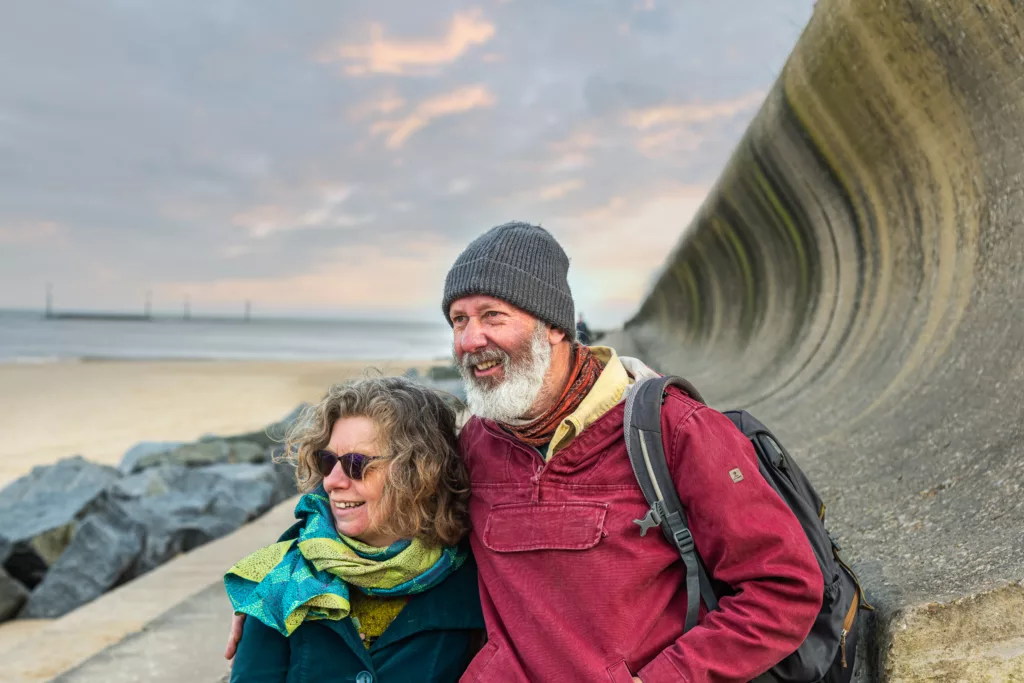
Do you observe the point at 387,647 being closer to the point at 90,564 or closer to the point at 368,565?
the point at 368,565

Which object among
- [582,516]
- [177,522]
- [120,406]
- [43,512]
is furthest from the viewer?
[120,406]

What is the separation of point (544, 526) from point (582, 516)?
0.39 ft

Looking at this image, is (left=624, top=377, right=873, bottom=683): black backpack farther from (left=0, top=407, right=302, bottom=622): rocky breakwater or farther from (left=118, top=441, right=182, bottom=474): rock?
(left=118, top=441, right=182, bottom=474): rock

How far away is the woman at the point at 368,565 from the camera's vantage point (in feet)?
6.84

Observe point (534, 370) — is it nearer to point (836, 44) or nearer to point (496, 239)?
point (496, 239)

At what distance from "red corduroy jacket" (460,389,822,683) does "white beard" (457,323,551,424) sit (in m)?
0.13

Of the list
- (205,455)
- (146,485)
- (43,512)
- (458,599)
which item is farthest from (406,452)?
(205,455)

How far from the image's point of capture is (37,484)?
7895mm

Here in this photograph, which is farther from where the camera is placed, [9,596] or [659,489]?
[9,596]

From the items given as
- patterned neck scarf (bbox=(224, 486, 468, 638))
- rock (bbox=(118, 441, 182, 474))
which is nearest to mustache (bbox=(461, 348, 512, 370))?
patterned neck scarf (bbox=(224, 486, 468, 638))

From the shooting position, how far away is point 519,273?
2.25 metres

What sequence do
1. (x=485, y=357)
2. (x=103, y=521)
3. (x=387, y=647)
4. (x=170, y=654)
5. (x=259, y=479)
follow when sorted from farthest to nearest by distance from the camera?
(x=259, y=479)
(x=103, y=521)
(x=170, y=654)
(x=485, y=357)
(x=387, y=647)

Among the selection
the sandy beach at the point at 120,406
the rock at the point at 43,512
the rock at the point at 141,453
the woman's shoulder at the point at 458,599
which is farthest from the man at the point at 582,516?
the rock at the point at 141,453

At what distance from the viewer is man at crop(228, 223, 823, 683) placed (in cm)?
173
